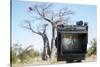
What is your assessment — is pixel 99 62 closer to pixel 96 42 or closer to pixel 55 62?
pixel 96 42

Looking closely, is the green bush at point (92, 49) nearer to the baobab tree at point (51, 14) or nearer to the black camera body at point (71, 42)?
the black camera body at point (71, 42)

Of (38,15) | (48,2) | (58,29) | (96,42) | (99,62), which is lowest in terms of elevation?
(99,62)

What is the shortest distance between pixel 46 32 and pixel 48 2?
0.45m

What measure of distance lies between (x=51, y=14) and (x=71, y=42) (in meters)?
0.54

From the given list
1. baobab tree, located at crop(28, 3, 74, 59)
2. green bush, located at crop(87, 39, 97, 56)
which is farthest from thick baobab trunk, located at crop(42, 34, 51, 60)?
green bush, located at crop(87, 39, 97, 56)

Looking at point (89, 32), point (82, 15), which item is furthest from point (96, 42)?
point (82, 15)

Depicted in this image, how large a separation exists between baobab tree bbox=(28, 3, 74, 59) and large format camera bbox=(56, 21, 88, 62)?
0.08m

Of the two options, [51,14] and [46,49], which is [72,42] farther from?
[51,14]

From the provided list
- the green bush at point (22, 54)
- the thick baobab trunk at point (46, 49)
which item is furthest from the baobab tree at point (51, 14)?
the green bush at point (22, 54)

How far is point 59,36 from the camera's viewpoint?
3156 mm

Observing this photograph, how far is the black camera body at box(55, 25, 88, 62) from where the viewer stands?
3.16m

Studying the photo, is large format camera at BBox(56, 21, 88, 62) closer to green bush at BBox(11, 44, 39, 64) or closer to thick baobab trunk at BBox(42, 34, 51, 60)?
thick baobab trunk at BBox(42, 34, 51, 60)

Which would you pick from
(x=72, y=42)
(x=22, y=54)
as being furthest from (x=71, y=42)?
(x=22, y=54)

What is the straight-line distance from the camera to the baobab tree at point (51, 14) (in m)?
3.04
